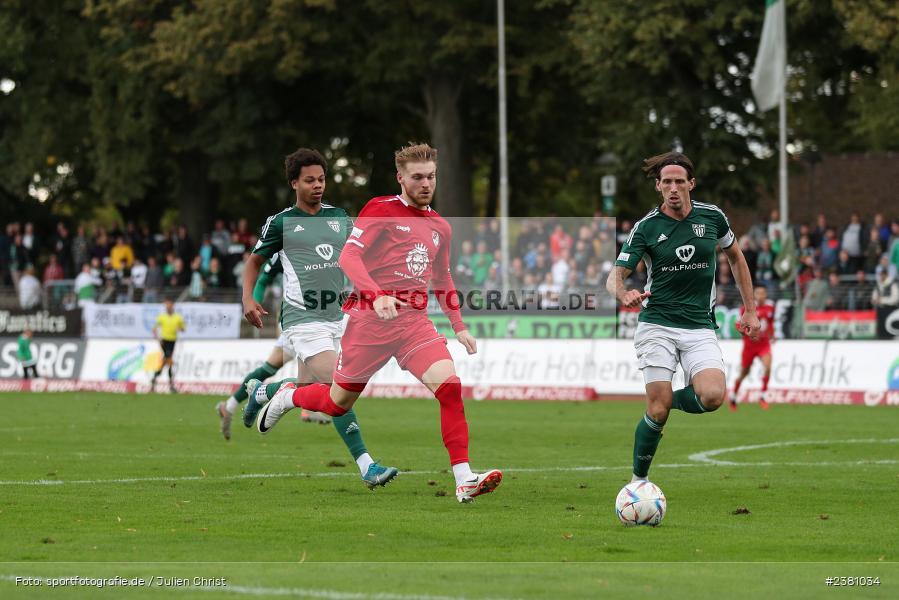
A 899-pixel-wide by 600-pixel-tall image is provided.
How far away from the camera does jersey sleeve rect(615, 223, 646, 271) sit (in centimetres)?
1043

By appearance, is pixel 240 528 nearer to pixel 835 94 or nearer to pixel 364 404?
pixel 364 404

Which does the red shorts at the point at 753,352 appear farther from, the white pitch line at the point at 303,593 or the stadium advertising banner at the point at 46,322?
the white pitch line at the point at 303,593

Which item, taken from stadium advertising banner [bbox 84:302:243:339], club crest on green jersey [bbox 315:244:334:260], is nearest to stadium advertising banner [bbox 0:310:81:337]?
stadium advertising banner [bbox 84:302:243:339]

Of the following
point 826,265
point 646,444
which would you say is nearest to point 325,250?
point 646,444

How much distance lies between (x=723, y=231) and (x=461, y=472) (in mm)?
2582

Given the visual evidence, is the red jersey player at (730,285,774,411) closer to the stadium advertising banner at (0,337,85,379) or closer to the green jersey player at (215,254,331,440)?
the green jersey player at (215,254,331,440)

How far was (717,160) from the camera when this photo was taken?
37.1 metres

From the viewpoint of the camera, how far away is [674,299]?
10.6m

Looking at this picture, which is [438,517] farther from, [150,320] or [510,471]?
[150,320]

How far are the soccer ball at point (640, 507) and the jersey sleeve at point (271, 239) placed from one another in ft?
13.3

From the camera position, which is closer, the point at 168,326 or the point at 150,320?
the point at 168,326

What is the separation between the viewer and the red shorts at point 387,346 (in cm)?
1058

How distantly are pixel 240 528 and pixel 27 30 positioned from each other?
38335 mm

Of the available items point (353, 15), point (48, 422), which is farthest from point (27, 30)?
point (48, 422)
